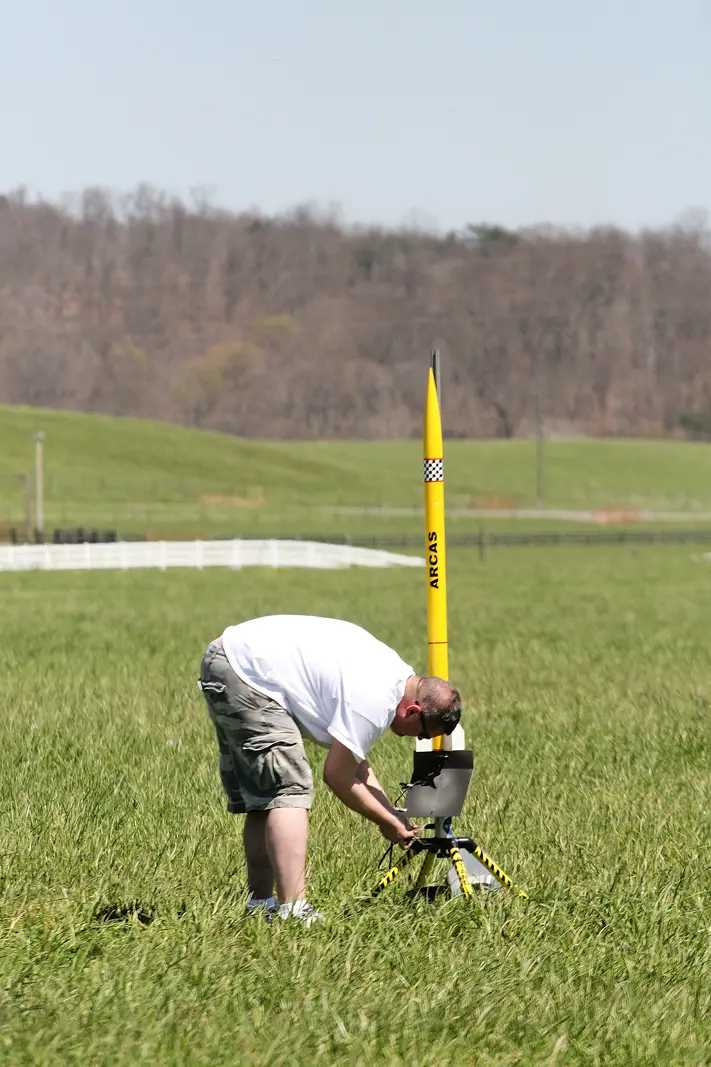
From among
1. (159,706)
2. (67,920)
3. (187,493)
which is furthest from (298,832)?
(187,493)

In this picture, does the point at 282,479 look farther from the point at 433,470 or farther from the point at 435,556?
the point at 435,556

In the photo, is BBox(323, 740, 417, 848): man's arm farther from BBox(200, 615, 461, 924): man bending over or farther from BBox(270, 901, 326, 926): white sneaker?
BBox(270, 901, 326, 926): white sneaker

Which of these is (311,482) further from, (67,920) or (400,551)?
(67,920)

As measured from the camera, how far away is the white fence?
4956 cm

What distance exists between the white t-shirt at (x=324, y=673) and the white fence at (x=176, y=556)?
42.4 meters

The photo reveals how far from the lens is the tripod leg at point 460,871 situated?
24.2 feet

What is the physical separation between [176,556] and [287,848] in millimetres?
44538

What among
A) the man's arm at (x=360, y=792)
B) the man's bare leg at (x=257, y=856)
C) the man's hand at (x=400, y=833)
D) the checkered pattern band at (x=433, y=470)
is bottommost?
the man's bare leg at (x=257, y=856)

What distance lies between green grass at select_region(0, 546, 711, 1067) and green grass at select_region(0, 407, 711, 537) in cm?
6796

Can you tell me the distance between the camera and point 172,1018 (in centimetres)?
555

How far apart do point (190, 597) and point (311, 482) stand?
90.0m

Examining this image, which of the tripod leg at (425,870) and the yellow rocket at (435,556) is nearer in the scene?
the tripod leg at (425,870)

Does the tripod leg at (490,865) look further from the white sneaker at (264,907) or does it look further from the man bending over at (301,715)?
the white sneaker at (264,907)

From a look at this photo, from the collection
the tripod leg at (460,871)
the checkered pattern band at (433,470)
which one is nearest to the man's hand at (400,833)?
the tripod leg at (460,871)
